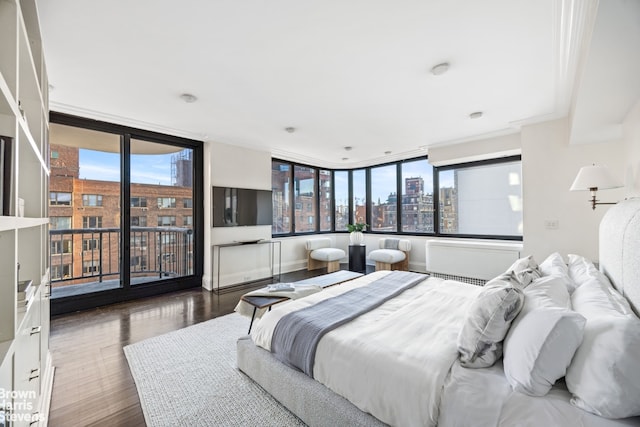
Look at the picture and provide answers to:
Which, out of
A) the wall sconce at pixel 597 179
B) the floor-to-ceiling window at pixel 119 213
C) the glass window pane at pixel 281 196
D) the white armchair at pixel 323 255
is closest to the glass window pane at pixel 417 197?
the white armchair at pixel 323 255

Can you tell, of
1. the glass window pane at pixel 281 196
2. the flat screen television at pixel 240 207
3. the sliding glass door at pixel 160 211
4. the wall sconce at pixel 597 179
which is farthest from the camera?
the glass window pane at pixel 281 196

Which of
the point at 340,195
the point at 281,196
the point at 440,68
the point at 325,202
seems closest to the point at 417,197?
the point at 340,195

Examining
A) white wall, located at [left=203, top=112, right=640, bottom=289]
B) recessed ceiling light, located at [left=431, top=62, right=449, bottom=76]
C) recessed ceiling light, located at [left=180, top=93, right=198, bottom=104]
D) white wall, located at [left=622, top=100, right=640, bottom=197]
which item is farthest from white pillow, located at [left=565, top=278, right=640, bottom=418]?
recessed ceiling light, located at [left=180, top=93, right=198, bottom=104]

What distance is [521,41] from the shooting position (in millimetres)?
2049

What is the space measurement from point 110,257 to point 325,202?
452cm

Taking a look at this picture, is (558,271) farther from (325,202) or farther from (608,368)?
(325,202)

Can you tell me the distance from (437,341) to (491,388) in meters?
0.34

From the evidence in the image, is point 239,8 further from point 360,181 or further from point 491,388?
point 360,181

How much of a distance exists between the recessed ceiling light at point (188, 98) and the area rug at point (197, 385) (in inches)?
99.9

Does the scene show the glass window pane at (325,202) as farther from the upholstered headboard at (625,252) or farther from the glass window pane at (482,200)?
the upholstered headboard at (625,252)

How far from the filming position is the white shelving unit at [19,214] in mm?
955

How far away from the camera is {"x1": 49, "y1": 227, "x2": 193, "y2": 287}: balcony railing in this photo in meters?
3.68

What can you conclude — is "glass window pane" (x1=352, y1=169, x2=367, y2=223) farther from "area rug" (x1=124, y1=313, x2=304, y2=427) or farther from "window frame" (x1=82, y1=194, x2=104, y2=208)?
"window frame" (x1=82, y1=194, x2=104, y2=208)

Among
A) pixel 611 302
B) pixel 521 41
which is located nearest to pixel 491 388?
pixel 611 302
